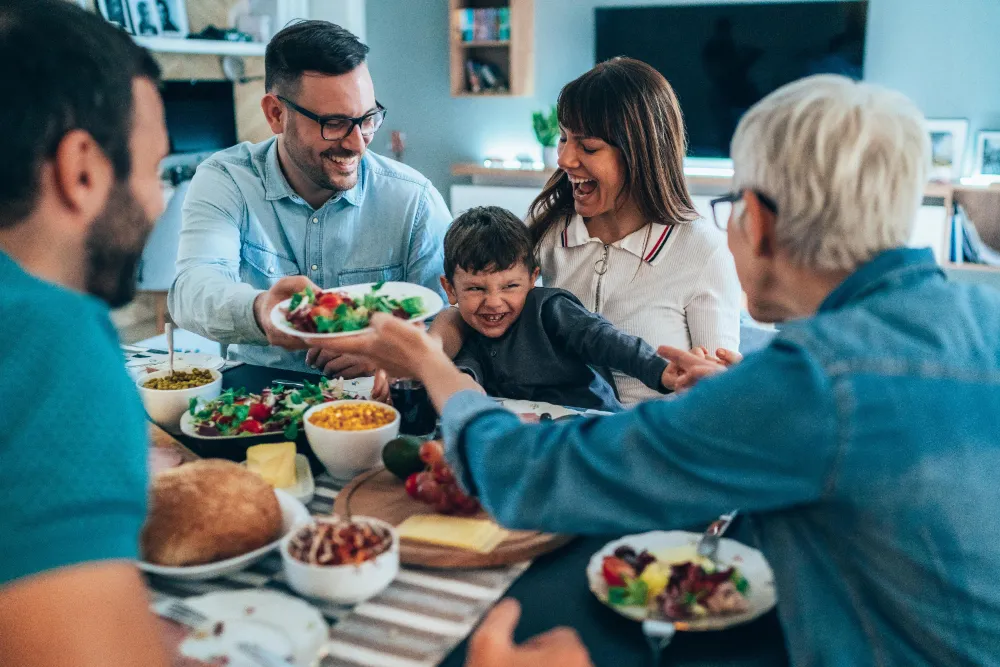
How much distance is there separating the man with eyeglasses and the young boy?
1.18 feet

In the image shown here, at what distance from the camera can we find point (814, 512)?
1.01 metres

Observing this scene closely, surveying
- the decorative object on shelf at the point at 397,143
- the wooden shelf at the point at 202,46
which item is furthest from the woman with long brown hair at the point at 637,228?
the decorative object on shelf at the point at 397,143

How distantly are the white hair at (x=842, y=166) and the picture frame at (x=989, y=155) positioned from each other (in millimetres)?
4278

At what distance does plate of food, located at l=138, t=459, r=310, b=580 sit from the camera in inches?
44.9

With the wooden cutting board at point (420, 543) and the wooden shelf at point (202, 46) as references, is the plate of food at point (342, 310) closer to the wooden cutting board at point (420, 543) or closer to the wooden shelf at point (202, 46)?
the wooden cutting board at point (420, 543)

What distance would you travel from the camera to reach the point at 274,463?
1.40 m

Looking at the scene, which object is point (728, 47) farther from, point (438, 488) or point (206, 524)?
point (206, 524)

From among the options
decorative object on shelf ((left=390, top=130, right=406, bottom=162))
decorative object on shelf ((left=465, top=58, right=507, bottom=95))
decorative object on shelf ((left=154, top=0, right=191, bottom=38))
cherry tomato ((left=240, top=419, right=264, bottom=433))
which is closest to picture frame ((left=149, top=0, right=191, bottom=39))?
decorative object on shelf ((left=154, top=0, right=191, bottom=38))

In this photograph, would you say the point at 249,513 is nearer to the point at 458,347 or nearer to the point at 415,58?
the point at 458,347

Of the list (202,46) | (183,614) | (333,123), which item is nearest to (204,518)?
(183,614)

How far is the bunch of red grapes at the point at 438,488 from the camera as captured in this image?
51.0 inches

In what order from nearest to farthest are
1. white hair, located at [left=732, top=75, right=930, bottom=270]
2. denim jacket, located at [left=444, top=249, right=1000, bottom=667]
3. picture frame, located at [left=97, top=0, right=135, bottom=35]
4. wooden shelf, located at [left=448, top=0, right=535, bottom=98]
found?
1. denim jacket, located at [left=444, top=249, right=1000, bottom=667]
2. white hair, located at [left=732, top=75, right=930, bottom=270]
3. picture frame, located at [left=97, top=0, right=135, bottom=35]
4. wooden shelf, located at [left=448, top=0, right=535, bottom=98]

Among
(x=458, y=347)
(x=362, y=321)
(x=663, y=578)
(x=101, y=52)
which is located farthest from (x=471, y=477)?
(x=458, y=347)

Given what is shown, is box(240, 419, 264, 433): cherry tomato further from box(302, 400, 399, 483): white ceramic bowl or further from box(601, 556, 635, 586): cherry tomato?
box(601, 556, 635, 586): cherry tomato
